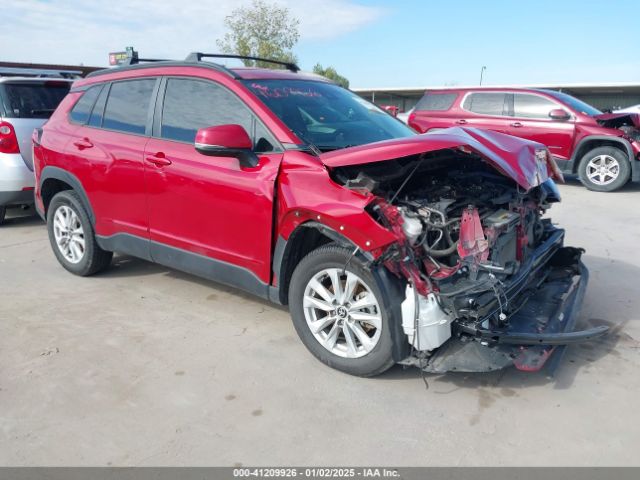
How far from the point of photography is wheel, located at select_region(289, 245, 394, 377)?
3168 millimetres

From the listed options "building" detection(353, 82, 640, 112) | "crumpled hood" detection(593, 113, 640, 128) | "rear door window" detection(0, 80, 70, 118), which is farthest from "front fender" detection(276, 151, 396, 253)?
"building" detection(353, 82, 640, 112)

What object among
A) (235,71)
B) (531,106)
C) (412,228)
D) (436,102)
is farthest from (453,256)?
(436,102)

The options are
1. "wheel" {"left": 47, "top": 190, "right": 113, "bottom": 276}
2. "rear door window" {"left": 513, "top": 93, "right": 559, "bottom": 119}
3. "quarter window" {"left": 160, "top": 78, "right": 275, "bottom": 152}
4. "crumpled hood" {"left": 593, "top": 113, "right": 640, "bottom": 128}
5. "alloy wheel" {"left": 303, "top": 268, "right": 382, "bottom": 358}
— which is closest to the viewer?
"alloy wheel" {"left": 303, "top": 268, "right": 382, "bottom": 358}

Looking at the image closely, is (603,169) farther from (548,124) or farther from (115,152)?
(115,152)

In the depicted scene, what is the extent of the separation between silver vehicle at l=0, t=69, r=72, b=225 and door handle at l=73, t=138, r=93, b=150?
2.59m

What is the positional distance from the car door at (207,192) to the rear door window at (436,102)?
813cm

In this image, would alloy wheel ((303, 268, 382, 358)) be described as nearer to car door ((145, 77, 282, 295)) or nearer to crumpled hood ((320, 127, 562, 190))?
car door ((145, 77, 282, 295))

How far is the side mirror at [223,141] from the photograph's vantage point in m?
3.41

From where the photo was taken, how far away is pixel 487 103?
10.8 meters

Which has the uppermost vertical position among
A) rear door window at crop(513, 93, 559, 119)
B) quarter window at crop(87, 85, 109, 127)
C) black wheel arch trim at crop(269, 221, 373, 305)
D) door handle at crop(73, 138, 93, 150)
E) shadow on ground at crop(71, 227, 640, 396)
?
rear door window at crop(513, 93, 559, 119)

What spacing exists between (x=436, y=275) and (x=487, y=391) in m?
0.77
